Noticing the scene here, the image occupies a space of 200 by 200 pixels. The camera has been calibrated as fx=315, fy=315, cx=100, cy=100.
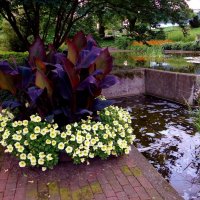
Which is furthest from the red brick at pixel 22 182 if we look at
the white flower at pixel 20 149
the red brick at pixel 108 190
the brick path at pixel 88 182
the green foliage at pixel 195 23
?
the green foliage at pixel 195 23

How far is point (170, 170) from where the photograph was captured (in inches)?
162

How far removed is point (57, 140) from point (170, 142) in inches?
90.4

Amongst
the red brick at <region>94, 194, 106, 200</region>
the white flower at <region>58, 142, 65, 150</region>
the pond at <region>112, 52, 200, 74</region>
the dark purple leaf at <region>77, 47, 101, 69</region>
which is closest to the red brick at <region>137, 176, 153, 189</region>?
the red brick at <region>94, 194, 106, 200</region>

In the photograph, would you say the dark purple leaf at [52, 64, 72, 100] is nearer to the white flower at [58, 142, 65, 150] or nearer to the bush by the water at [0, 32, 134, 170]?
the bush by the water at [0, 32, 134, 170]

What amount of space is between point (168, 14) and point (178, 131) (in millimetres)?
3367

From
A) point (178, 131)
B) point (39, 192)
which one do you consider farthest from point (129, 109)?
point (39, 192)

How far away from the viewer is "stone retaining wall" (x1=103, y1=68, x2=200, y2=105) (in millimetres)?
7137

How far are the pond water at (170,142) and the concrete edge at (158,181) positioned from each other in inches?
20.4

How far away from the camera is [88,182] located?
3.13 meters

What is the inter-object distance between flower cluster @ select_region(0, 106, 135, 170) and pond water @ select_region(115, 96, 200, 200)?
33.7 inches

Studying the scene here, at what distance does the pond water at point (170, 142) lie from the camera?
154 inches

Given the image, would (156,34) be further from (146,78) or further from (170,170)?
(170,170)

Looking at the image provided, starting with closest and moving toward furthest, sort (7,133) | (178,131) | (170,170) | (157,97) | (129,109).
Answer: (7,133)
(170,170)
(178,131)
(129,109)
(157,97)

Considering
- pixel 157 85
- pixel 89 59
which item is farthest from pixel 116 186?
pixel 157 85
